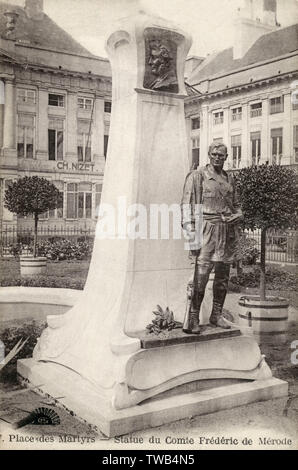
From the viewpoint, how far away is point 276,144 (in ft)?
54.4

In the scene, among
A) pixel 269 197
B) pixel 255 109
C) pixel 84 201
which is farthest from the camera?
pixel 255 109

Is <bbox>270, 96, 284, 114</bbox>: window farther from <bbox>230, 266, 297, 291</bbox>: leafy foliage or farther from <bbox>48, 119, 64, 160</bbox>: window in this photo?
<bbox>48, 119, 64, 160</bbox>: window

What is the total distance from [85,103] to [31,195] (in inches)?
104

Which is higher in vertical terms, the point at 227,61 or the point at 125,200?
the point at 227,61

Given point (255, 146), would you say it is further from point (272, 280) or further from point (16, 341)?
point (16, 341)

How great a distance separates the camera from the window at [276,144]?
16.4m

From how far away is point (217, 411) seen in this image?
Result: 494 centimetres

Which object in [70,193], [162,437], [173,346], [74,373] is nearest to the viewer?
[162,437]

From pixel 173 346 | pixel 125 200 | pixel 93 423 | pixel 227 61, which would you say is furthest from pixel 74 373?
pixel 227 61

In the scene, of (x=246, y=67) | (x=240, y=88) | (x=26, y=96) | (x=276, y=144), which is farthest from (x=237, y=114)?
(x=26, y=96)

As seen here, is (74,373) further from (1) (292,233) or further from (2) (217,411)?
(1) (292,233)

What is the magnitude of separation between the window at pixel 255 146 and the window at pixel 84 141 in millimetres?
6791

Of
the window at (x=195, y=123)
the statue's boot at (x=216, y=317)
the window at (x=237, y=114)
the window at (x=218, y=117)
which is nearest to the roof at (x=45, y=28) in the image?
the statue's boot at (x=216, y=317)

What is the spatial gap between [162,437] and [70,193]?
28.9ft
